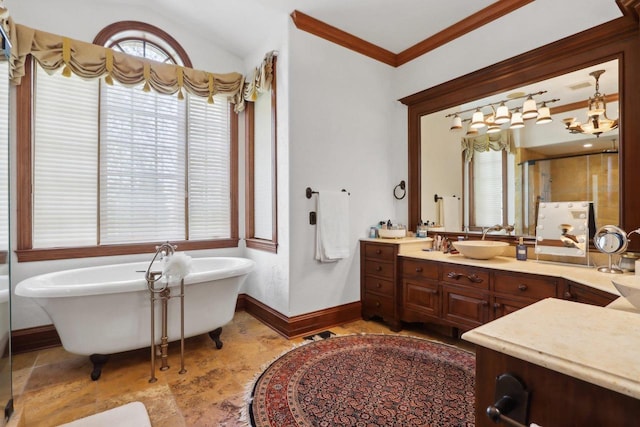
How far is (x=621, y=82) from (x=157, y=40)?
3887mm

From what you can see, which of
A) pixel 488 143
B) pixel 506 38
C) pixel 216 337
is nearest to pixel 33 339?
pixel 216 337

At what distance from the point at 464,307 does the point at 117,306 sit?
2501 millimetres

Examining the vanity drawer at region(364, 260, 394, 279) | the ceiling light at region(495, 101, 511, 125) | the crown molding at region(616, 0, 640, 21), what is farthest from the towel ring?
the crown molding at region(616, 0, 640, 21)

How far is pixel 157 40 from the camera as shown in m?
3.28

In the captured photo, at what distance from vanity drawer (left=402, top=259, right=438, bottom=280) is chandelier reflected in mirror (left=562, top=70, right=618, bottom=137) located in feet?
4.75

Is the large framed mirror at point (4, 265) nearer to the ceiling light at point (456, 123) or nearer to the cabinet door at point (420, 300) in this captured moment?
the cabinet door at point (420, 300)

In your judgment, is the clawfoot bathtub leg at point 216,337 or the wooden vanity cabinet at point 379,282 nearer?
the clawfoot bathtub leg at point 216,337

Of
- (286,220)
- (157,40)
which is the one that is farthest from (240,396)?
(157,40)

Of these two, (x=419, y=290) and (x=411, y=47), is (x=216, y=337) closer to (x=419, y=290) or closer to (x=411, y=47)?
(x=419, y=290)

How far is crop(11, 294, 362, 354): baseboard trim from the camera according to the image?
8.51 ft

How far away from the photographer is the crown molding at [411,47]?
2681mm

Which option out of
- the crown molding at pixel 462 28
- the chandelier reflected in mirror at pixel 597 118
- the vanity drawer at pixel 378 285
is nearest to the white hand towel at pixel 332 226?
the vanity drawer at pixel 378 285

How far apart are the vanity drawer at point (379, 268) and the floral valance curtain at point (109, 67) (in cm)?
215

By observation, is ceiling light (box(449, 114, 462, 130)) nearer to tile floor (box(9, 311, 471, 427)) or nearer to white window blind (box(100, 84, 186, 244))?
tile floor (box(9, 311, 471, 427))
